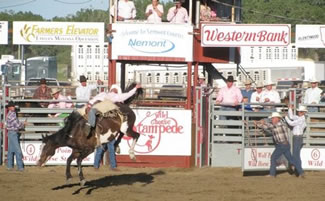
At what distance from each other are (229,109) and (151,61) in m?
2.25

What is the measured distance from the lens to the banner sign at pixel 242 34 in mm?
18531

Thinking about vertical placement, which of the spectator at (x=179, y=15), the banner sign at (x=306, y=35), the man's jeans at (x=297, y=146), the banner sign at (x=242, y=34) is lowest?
the man's jeans at (x=297, y=146)

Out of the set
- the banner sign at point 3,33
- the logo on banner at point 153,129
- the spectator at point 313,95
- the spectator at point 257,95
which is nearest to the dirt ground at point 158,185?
the logo on banner at point 153,129

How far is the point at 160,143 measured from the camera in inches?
717

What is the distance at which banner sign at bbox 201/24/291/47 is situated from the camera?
60.8 feet

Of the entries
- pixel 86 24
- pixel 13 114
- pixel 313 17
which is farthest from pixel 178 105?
pixel 313 17

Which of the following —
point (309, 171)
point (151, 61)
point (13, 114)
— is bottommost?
point (309, 171)

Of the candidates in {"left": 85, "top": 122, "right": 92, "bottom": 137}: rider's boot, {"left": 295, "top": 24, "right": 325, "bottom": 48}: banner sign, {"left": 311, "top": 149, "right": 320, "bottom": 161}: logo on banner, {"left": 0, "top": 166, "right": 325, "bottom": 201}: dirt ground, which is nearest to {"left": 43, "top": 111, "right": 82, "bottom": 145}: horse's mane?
{"left": 85, "top": 122, "right": 92, "bottom": 137}: rider's boot

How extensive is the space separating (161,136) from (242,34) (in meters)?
3.04

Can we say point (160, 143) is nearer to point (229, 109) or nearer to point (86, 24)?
point (229, 109)

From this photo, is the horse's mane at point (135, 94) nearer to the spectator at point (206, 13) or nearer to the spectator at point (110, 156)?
the spectator at point (110, 156)

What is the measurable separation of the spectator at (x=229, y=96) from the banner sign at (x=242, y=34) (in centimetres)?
96

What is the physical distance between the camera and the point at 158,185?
594 inches

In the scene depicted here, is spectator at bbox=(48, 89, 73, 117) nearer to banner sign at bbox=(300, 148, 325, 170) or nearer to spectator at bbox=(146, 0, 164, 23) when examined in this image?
spectator at bbox=(146, 0, 164, 23)
